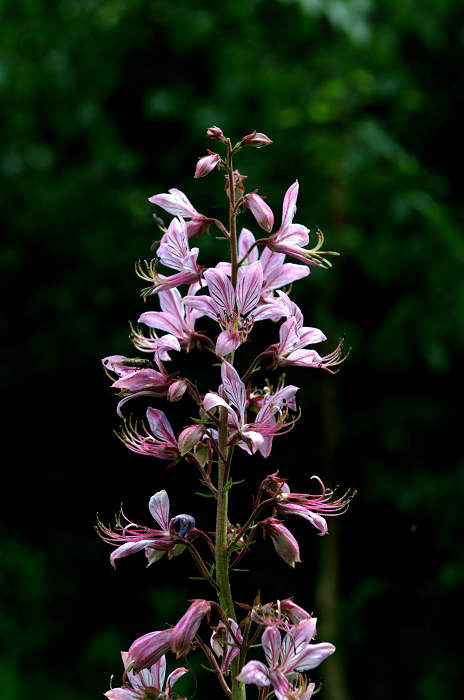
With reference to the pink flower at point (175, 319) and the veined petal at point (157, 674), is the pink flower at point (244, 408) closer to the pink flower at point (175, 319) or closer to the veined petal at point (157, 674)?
the pink flower at point (175, 319)

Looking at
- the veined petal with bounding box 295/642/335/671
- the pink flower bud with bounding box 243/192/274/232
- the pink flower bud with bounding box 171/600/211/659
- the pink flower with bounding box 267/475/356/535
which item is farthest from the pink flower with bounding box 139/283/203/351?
the veined petal with bounding box 295/642/335/671

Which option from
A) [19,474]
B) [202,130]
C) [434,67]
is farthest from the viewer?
[19,474]

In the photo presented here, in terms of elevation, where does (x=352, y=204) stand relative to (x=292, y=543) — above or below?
above

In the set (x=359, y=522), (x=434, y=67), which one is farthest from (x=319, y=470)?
(x=434, y=67)

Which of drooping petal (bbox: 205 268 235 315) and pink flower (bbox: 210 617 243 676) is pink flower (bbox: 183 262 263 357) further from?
pink flower (bbox: 210 617 243 676)

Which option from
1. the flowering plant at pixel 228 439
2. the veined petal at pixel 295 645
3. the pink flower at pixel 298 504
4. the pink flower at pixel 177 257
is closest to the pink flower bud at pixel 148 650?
the flowering plant at pixel 228 439

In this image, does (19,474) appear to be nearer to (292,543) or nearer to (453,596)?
(453,596)
